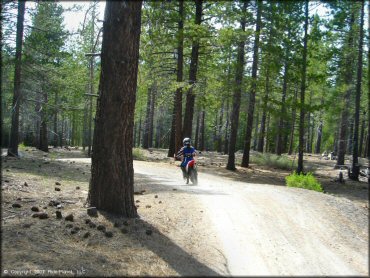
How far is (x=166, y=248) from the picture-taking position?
250 inches

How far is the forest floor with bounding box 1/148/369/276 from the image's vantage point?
524 centimetres

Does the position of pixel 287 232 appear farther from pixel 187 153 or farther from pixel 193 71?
pixel 193 71

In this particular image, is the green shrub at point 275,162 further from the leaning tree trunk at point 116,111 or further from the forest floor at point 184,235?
the leaning tree trunk at point 116,111

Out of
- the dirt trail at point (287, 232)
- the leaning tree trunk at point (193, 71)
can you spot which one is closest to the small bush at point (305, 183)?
the dirt trail at point (287, 232)

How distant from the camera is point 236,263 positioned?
5.69 meters

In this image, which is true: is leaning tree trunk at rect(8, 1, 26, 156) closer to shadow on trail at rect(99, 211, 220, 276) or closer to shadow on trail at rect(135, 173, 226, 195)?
shadow on trail at rect(135, 173, 226, 195)

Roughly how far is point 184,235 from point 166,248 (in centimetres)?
85

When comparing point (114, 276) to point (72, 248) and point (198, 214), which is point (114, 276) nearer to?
point (72, 248)

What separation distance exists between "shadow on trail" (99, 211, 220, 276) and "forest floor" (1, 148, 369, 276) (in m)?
0.02

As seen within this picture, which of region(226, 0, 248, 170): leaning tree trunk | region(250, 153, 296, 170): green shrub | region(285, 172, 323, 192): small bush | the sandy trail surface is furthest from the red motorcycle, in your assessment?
region(250, 153, 296, 170): green shrub

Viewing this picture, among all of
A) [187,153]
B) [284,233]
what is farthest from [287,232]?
[187,153]

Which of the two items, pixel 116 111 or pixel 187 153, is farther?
pixel 187 153

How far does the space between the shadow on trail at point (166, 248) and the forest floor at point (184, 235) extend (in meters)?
0.02

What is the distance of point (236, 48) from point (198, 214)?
13.4 meters
